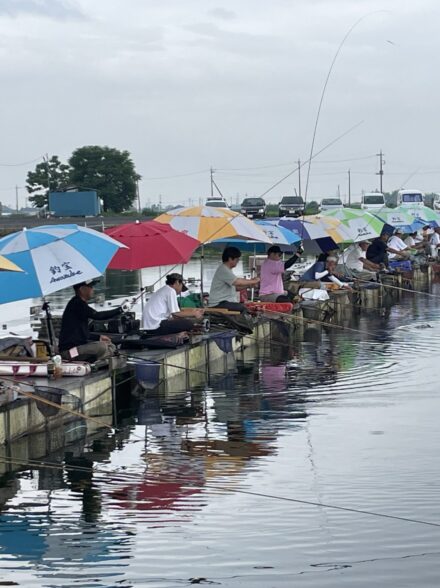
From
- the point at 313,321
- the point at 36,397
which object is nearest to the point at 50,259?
the point at 36,397

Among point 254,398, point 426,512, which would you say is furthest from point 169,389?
point 426,512

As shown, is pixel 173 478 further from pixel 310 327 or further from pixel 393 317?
pixel 393 317

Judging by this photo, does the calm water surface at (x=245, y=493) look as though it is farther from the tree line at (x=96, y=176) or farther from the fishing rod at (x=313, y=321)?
the tree line at (x=96, y=176)

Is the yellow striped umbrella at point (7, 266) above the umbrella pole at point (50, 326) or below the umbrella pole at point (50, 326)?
above

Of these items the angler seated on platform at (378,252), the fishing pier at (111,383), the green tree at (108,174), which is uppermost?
the green tree at (108,174)

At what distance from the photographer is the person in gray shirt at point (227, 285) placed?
20.8 metres

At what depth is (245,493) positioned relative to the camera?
11945 mm

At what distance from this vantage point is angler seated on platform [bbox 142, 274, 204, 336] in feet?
60.1

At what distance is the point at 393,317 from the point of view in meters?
28.1

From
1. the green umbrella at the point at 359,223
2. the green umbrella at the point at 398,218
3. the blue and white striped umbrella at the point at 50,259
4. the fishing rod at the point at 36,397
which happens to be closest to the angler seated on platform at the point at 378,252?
the green umbrella at the point at 359,223

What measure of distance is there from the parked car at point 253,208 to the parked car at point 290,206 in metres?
1.11

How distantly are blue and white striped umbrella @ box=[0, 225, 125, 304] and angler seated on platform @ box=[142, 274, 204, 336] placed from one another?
2384mm

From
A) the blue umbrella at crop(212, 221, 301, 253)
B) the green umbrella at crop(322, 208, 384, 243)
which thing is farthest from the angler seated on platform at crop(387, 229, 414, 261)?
the blue umbrella at crop(212, 221, 301, 253)

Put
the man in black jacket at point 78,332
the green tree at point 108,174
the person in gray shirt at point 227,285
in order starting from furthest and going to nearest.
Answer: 1. the green tree at point 108,174
2. the person in gray shirt at point 227,285
3. the man in black jacket at point 78,332
